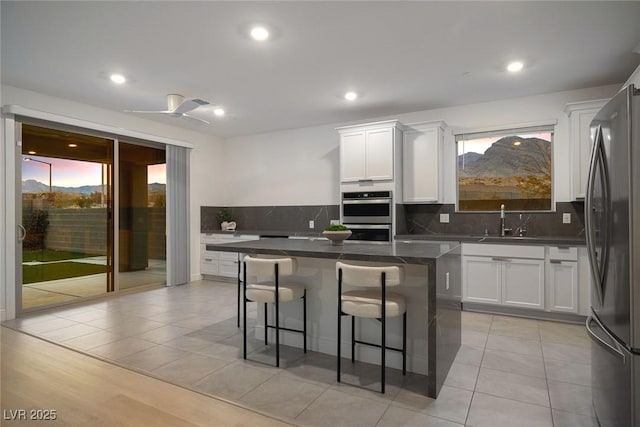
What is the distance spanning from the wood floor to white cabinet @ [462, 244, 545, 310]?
308 centimetres

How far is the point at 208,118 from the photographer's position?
5.43 metres

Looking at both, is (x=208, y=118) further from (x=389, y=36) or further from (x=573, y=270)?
(x=573, y=270)

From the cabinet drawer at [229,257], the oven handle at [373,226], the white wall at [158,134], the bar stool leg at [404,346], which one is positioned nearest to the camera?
the bar stool leg at [404,346]

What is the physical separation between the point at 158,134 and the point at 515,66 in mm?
5152

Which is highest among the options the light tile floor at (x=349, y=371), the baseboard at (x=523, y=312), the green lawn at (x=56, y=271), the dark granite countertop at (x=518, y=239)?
the dark granite countertop at (x=518, y=239)

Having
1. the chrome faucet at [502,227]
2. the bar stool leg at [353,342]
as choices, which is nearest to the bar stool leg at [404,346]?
the bar stool leg at [353,342]

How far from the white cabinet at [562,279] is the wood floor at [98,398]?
133 inches

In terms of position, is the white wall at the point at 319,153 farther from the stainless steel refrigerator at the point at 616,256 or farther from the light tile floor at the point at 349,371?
the stainless steel refrigerator at the point at 616,256

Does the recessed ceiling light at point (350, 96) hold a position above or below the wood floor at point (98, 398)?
above

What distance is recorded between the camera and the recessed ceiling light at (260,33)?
2.79 meters

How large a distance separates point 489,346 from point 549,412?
41.5 inches

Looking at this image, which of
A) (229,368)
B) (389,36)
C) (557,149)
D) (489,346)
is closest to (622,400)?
(489,346)

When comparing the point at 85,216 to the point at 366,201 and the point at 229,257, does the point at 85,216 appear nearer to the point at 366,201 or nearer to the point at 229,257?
the point at 229,257

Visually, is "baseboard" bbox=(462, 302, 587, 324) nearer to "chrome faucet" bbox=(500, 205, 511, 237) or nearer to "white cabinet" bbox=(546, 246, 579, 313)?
"white cabinet" bbox=(546, 246, 579, 313)
